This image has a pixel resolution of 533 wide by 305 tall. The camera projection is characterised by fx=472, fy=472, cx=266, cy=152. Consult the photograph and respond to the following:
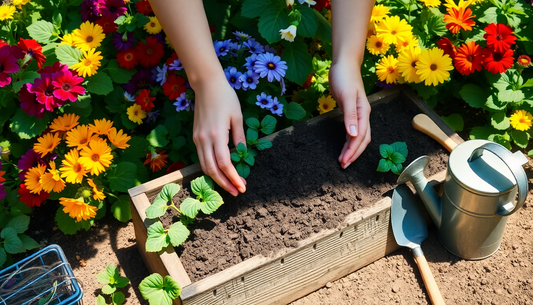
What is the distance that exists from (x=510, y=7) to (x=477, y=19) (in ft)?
0.46

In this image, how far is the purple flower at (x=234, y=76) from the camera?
179 cm

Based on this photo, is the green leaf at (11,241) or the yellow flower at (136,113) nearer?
the green leaf at (11,241)

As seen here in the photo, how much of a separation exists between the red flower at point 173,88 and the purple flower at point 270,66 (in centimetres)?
32

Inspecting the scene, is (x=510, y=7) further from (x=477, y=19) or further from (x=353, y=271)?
(x=353, y=271)

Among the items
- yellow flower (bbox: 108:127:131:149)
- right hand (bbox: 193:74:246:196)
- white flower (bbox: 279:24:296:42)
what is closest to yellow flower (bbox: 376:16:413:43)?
white flower (bbox: 279:24:296:42)

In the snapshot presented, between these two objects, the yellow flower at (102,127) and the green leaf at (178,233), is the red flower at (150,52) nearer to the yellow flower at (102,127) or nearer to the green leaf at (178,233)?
the yellow flower at (102,127)

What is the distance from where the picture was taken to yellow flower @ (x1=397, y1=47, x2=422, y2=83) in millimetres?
1875

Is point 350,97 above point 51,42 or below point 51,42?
below

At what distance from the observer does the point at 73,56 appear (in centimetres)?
188

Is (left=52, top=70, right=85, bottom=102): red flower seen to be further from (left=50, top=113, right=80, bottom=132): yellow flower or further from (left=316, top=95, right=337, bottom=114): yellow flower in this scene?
(left=316, top=95, right=337, bottom=114): yellow flower

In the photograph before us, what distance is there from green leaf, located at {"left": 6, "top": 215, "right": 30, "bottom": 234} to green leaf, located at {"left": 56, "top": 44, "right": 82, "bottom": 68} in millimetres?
616

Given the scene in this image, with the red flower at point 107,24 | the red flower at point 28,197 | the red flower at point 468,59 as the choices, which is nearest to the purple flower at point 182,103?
the red flower at point 107,24

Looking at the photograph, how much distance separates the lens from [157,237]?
1475 millimetres

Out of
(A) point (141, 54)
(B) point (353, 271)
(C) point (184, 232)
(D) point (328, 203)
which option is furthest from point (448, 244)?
(A) point (141, 54)
